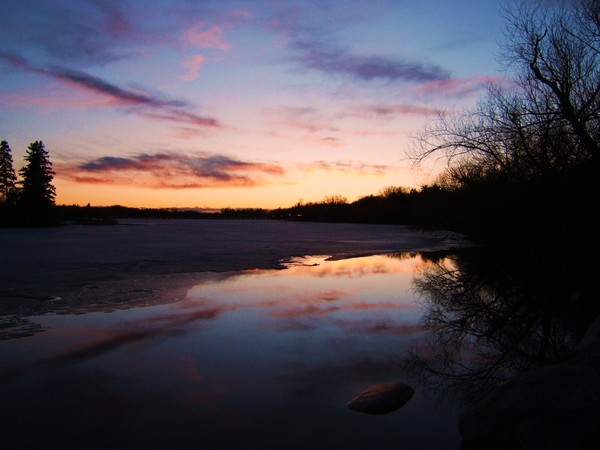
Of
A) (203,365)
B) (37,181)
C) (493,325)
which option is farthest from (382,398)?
(37,181)

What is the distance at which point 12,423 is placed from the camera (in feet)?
13.1

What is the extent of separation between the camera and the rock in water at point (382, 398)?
4516 mm

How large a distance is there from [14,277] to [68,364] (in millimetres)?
8045

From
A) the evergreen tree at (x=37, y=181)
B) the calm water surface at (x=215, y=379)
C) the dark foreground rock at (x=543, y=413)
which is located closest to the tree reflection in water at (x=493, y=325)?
the calm water surface at (x=215, y=379)

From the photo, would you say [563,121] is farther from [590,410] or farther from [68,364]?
[68,364]

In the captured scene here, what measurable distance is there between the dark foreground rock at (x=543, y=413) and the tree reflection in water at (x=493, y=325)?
79 cm

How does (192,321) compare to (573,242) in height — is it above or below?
below

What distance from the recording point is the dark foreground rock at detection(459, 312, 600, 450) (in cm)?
313

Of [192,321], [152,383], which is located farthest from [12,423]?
[192,321]

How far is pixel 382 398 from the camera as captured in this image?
184 inches

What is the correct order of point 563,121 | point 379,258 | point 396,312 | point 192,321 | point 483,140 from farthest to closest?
point 379,258
point 483,140
point 563,121
point 396,312
point 192,321

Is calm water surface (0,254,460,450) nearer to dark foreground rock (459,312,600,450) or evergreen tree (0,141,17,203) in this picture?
dark foreground rock (459,312,600,450)

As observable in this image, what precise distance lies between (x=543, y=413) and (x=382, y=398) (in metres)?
1.73

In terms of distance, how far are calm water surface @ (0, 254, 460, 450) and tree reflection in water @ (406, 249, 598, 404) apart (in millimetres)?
446
